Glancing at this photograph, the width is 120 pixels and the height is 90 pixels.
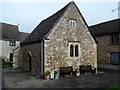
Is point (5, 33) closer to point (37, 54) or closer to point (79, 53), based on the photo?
point (37, 54)

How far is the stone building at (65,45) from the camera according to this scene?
14977 mm

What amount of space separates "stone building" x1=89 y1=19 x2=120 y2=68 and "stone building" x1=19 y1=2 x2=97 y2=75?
592cm

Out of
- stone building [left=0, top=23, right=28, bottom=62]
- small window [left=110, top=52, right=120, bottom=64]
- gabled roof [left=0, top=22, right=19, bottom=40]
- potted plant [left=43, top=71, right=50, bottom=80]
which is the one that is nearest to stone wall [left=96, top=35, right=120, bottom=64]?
small window [left=110, top=52, right=120, bottom=64]

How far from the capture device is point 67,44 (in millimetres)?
16141

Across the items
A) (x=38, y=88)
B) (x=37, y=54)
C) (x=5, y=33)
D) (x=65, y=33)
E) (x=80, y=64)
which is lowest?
(x=38, y=88)

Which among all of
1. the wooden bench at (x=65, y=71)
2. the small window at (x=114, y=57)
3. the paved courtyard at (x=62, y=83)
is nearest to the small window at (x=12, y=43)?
the paved courtyard at (x=62, y=83)

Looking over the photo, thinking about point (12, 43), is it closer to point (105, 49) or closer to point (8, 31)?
point (8, 31)

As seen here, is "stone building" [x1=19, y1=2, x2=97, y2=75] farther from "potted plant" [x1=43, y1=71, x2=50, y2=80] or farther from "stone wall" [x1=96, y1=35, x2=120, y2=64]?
"stone wall" [x1=96, y1=35, x2=120, y2=64]

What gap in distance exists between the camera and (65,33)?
16.1m

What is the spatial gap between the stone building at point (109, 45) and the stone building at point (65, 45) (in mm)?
5916

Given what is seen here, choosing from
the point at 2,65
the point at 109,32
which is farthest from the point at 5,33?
the point at 109,32

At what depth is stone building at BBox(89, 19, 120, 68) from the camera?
22.0 m

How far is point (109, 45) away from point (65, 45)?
10.7 metres

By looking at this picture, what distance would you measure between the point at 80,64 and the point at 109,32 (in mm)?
9694
